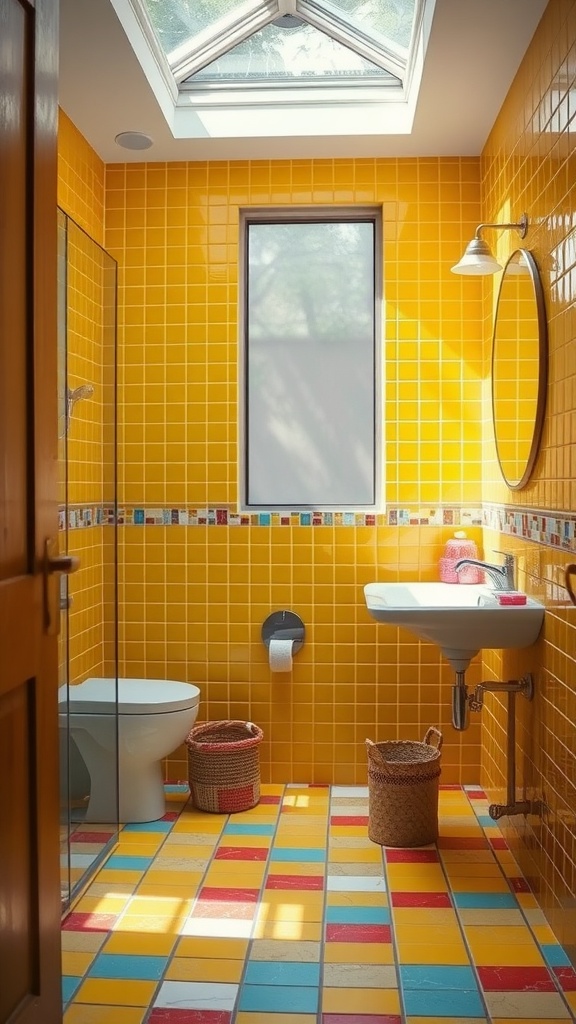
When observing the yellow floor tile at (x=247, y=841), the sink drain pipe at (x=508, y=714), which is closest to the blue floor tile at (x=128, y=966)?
the yellow floor tile at (x=247, y=841)

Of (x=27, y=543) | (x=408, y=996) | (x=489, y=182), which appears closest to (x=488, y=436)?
(x=489, y=182)

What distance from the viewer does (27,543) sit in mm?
1679

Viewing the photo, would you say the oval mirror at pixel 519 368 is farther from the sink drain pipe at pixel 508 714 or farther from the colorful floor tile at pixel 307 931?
the colorful floor tile at pixel 307 931

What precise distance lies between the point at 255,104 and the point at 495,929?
298 centimetres

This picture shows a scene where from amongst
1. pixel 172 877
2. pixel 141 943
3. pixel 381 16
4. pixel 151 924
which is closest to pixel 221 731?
pixel 172 877

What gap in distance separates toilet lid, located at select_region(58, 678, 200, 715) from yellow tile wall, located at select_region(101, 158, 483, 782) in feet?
1.24

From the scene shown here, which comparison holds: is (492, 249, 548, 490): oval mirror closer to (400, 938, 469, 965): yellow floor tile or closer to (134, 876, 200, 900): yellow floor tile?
(400, 938, 469, 965): yellow floor tile

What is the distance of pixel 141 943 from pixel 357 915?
0.61m

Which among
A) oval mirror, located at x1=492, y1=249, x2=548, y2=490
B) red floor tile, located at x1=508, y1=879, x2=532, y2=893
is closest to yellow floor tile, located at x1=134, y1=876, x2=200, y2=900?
red floor tile, located at x1=508, y1=879, x2=532, y2=893

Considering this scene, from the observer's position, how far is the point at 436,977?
2.33 m

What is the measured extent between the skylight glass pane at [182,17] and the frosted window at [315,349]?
79 cm

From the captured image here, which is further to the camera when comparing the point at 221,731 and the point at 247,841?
the point at 221,731

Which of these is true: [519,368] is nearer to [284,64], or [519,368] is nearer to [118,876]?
[284,64]

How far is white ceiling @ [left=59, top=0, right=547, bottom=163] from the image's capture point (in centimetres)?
275
